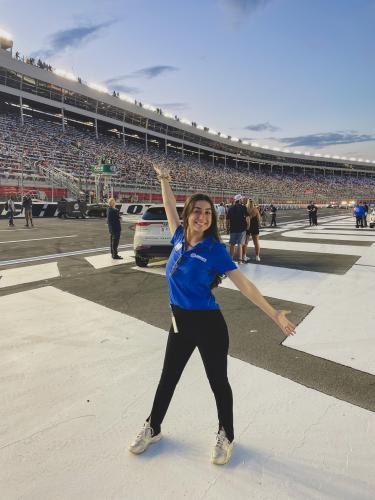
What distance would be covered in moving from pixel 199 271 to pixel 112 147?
182 feet

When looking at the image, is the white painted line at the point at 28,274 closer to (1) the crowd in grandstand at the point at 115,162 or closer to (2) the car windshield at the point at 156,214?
(2) the car windshield at the point at 156,214

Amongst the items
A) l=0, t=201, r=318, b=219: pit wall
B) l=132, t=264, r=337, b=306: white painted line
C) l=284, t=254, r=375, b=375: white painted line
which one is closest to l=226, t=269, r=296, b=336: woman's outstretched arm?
l=284, t=254, r=375, b=375: white painted line

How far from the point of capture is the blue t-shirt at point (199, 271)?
2059mm

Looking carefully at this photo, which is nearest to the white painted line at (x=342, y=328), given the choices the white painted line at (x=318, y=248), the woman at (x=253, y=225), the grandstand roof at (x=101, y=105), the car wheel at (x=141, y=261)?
the woman at (x=253, y=225)

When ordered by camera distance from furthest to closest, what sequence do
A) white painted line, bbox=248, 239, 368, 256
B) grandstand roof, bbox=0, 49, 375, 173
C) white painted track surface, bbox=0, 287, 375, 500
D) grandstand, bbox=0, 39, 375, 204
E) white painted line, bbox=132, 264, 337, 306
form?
1. grandstand roof, bbox=0, 49, 375, 173
2. grandstand, bbox=0, 39, 375, 204
3. white painted line, bbox=248, 239, 368, 256
4. white painted line, bbox=132, 264, 337, 306
5. white painted track surface, bbox=0, 287, 375, 500

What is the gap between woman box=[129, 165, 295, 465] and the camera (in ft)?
6.77

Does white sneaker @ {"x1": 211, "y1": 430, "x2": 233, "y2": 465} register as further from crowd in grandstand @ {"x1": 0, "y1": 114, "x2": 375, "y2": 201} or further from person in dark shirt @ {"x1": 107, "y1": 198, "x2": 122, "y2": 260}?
crowd in grandstand @ {"x1": 0, "y1": 114, "x2": 375, "y2": 201}

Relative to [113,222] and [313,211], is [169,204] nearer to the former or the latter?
[113,222]

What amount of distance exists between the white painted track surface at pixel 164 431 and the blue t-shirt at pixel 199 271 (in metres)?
1.01

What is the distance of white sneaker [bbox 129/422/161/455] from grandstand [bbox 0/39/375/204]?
29.1m

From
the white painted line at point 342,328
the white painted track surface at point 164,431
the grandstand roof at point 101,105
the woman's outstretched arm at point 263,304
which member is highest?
the grandstand roof at point 101,105

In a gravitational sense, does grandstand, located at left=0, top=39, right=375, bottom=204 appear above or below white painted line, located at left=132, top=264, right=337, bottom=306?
above

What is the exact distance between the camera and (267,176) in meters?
87.5

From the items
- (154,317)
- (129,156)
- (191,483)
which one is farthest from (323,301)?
(129,156)
